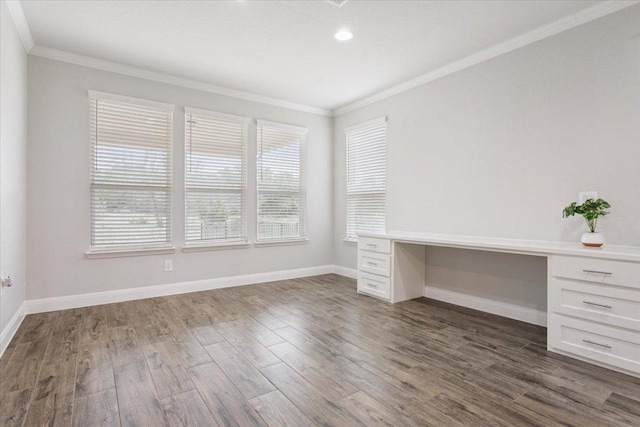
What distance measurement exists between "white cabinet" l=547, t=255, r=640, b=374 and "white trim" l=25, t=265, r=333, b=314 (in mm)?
3330

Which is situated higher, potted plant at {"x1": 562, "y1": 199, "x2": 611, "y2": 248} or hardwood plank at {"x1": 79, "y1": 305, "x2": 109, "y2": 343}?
potted plant at {"x1": 562, "y1": 199, "x2": 611, "y2": 248}

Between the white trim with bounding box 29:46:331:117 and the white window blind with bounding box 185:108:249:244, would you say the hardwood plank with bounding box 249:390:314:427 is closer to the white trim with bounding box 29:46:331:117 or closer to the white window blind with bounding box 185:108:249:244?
the white window blind with bounding box 185:108:249:244

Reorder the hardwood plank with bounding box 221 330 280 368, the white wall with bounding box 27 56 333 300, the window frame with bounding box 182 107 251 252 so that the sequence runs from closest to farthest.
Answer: the hardwood plank with bounding box 221 330 280 368 → the white wall with bounding box 27 56 333 300 → the window frame with bounding box 182 107 251 252

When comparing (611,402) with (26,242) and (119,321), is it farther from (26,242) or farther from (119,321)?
(26,242)

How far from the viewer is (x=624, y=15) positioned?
8.17ft

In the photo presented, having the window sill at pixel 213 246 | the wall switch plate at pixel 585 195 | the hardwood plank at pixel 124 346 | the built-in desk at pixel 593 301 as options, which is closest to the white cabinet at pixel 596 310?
the built-in desk at pixel 593 301

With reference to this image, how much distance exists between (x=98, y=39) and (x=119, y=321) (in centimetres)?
267

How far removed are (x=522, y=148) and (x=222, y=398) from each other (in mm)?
3185

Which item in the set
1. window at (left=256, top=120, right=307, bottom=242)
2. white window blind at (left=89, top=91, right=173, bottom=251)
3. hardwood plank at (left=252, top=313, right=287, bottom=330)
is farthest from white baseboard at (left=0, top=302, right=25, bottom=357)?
window at (left=256, top=120, right=307, bottom=242)

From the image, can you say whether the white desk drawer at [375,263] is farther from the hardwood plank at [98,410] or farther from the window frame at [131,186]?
the hardwood plank at [98,410]

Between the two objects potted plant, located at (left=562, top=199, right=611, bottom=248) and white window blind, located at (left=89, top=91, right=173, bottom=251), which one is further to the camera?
white window blind, located at (left=89, top=91, right=173, bottom=251)

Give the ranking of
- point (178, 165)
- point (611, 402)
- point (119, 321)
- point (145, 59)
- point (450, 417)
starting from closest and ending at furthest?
point (450, 417) < point (611, 402) < point (119, 321) < point (145, 59) < point (178, 165)

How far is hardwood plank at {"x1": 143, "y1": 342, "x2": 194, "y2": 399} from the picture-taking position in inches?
75.7

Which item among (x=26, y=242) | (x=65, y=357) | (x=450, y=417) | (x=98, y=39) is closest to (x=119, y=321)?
(x=65, y=357)
